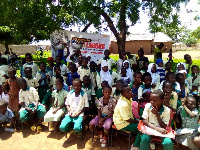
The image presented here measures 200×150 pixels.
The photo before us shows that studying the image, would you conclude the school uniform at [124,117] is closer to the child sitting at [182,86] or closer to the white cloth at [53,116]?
the white cloth at [53,116]

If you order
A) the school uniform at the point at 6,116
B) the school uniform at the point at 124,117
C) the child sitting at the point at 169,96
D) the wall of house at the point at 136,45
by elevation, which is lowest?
the school uniform at the point at 6,116

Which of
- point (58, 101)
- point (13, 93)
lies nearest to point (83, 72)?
point (58, 101)

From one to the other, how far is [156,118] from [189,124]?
65 cm

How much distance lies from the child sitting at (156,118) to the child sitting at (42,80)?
117 inches

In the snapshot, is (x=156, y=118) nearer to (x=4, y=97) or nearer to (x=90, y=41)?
(x=4, y=97)

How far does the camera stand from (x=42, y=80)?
498 centimetres

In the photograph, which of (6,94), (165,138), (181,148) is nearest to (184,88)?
(181,148)

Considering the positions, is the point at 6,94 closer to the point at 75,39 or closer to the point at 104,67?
the point at 104,67

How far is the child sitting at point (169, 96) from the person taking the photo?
11.1 feet

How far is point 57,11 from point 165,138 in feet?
16.1

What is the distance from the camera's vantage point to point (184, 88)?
13.5 ft

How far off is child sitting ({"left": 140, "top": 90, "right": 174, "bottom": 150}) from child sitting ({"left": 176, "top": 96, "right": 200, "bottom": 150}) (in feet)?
1.23

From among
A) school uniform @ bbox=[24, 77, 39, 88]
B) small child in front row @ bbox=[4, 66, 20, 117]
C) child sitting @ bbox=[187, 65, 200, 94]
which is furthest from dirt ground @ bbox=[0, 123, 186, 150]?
child sitting @ bbox=[187, 65, 200, 94]

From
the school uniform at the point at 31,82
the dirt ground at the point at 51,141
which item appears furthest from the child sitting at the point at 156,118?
the school uniform at the point at 31,82
